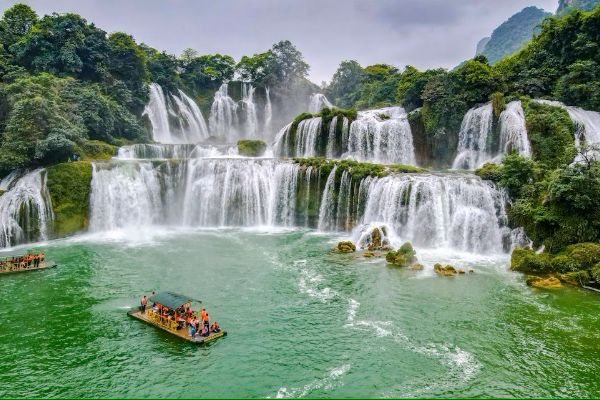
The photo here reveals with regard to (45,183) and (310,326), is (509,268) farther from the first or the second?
(45,183)

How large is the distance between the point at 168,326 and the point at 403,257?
45.0 feet

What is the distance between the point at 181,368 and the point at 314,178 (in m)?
23.2

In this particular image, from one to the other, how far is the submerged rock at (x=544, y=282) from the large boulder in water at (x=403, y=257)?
599 centimetres

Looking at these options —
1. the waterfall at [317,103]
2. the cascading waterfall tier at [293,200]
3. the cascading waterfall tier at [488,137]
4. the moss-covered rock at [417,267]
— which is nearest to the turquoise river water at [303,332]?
the moss-covered rock at [417,267]

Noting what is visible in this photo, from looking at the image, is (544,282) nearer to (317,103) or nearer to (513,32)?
(317,103)

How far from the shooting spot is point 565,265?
2352 cm

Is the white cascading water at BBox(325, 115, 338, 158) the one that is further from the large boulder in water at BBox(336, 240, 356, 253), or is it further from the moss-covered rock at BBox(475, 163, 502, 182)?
the large boulder in water at BBox(336, 240, 356, 253)

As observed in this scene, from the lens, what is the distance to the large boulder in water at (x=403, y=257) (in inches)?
1014

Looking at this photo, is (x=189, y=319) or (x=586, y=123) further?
(x=586, y=123)

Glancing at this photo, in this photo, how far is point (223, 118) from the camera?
64.4 m

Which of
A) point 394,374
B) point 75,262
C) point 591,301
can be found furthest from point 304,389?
point 75,262

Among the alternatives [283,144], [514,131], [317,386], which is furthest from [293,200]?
[317,386]

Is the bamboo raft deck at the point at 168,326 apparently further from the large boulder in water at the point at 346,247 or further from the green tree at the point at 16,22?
the green tree at the point at 16,22

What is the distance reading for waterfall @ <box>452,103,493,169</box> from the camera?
38.3 meters
